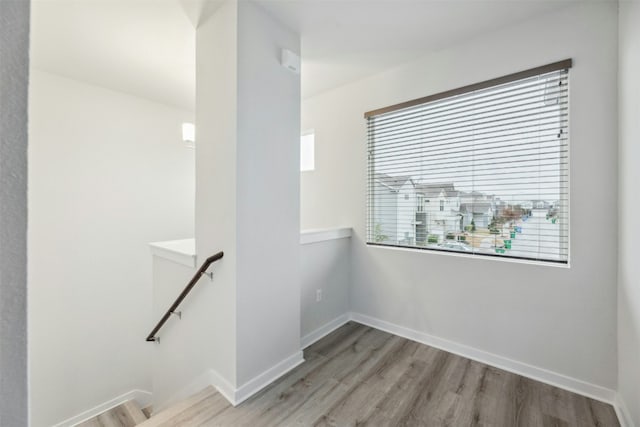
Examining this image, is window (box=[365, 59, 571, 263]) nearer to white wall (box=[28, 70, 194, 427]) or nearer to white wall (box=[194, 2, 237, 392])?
white wall (box=[194, 2, 237, 392])

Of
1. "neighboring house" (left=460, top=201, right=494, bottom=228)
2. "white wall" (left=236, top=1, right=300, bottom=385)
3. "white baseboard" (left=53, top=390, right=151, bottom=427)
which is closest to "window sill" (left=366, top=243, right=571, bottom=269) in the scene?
"neighboring house" (left=460, top=201, right=494, bottom=228)

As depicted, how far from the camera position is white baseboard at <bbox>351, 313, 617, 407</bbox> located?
5.84 feet

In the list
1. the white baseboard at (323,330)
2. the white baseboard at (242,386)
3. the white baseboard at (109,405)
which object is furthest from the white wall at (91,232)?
the white baseboard at (323,330)

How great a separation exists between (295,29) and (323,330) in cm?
256

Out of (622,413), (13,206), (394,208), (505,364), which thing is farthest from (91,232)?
(622,413)

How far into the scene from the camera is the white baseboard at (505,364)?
70.1 inches

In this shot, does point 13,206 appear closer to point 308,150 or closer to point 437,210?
point 437,210

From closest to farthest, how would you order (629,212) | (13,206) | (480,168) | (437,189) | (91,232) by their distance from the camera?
(13,206)
(629,212)
(480,168)
(437,189)
(91,232)

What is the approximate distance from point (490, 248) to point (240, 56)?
7.42 feet

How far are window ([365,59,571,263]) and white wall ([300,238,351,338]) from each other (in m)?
0.39

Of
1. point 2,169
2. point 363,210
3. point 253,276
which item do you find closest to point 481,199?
point 363,210

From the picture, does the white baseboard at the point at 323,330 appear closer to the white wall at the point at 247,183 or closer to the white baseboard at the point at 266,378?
the white baseboard at the point at 266,378

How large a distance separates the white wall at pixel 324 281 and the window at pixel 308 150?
1083 millimetres

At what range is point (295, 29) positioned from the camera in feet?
6.89
